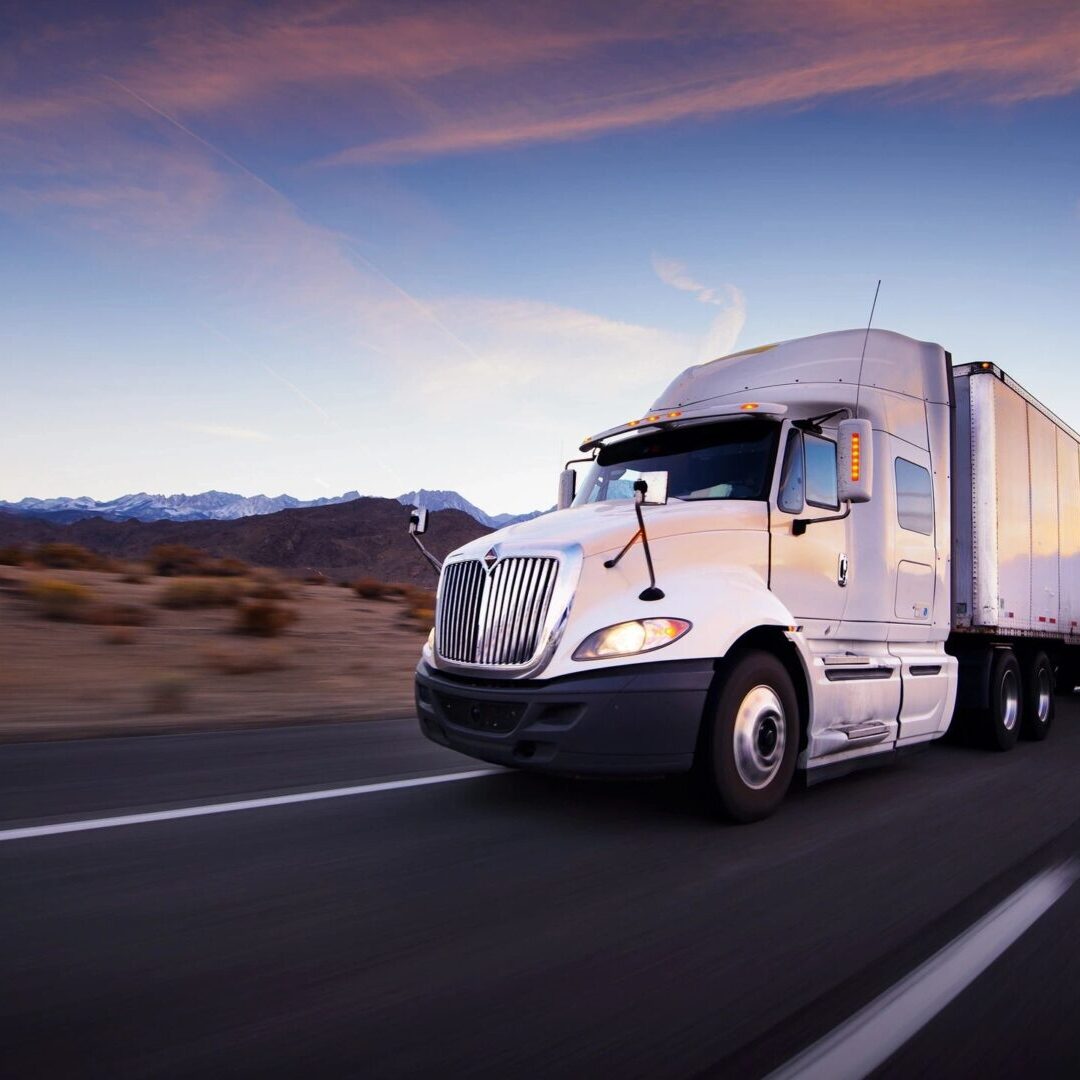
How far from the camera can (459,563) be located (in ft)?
19.1

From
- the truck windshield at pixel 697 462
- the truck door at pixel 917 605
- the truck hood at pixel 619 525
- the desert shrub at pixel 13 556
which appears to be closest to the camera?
the truck hood at pixel 619 525

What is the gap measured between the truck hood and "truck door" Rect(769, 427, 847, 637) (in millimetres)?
226

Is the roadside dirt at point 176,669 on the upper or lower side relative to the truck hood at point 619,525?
lower

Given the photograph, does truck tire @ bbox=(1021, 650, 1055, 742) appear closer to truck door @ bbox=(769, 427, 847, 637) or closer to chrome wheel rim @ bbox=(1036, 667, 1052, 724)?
chrome wheel rim @ bbox=(1036, 667, 1052, 724)

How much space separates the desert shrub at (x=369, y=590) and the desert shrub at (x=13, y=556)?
24.4 ft

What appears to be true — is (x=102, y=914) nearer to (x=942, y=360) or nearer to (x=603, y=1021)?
(x=603, y=1021)

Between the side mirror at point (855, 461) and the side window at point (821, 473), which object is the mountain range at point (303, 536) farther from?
the side mirror at point (855, 461)

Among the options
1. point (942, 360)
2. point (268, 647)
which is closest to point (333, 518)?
point (268, 647)

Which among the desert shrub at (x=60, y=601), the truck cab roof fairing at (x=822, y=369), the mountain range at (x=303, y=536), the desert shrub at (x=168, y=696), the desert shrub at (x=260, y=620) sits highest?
the mountain range at (x=303, y=536)

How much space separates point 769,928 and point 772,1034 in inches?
36.3

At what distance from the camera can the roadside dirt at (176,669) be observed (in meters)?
9.47

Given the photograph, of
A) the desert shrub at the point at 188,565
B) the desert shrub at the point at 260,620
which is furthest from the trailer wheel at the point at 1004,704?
the desert shrub at the point at 188,565

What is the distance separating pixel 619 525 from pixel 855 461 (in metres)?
1.56

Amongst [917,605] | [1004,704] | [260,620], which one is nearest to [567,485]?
[917,605]
